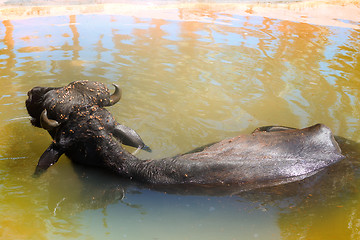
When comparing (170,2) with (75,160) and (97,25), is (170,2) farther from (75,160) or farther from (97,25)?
(75,160)

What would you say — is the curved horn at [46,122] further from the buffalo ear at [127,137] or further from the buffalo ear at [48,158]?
the buffalo ear at [127,137]

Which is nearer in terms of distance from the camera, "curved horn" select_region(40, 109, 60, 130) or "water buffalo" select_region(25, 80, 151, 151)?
"curved horn" select_region(40, 109, 60, 130)

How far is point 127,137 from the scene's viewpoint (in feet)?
16.6

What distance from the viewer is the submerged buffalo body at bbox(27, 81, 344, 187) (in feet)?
13.9

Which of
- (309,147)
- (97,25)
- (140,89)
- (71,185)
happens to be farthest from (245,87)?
(97,25)

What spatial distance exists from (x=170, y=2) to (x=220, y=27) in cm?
530

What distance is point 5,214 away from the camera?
3912 millimetres

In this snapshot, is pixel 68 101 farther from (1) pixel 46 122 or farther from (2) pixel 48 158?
(2) pixel 48 158

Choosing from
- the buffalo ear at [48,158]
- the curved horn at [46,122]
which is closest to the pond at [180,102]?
the buffalo ear at [48,158]

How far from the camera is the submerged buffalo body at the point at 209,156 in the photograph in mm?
4230

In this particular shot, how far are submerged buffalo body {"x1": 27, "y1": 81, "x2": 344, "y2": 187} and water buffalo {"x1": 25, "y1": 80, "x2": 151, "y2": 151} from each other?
5 centimetres

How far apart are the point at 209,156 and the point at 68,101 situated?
1844mm

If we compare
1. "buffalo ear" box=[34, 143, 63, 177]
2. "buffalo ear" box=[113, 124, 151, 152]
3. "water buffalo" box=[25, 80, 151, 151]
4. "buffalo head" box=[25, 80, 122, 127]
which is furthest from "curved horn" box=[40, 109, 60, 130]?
"buffalo ear" box=[113, 124, 151, 152]

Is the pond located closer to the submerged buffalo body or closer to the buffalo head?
the submerged buffalo body
